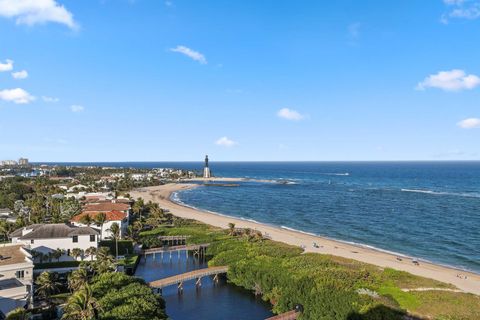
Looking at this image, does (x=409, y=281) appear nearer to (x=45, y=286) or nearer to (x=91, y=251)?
(x=45, y=286)

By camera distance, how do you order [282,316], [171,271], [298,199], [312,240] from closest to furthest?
[282,316], [171,271], [312,240], [298,199]

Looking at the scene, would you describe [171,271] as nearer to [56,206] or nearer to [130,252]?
[130,252]

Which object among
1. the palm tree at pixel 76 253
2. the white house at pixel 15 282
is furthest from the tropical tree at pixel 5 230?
the white house at pixel 15 282

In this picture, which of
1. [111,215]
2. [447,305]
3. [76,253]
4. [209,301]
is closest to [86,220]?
[76,253]

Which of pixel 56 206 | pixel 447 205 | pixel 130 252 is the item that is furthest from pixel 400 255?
pixel 56 206

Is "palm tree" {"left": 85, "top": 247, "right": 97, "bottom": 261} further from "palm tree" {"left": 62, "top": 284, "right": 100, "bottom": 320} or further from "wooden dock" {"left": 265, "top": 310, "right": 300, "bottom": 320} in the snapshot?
"wooden dock" {"left": 265, "top": 310, "right": 300, "bottom": 320}
